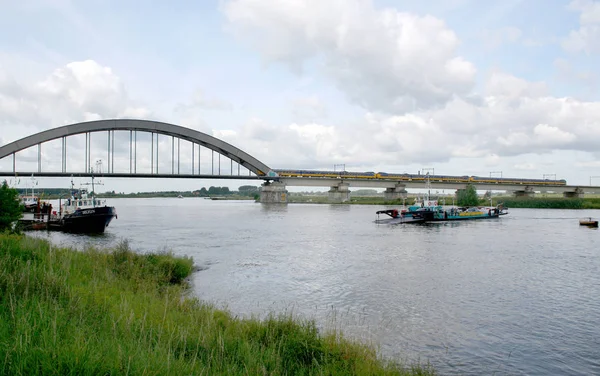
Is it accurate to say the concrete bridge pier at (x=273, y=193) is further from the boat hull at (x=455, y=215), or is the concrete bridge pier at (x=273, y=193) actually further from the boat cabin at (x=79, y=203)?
the boat cabin at (x=79, y=203)

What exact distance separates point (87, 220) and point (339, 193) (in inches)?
3115

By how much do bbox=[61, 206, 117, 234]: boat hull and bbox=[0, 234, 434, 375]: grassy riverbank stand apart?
1182 inches

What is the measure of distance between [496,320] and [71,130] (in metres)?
94.7

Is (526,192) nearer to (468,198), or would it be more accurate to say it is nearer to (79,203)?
(468,198)

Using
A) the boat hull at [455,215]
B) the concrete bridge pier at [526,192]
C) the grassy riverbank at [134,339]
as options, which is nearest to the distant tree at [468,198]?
the boat hull at [455,215]

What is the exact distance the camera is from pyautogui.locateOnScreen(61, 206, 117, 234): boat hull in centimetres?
3806

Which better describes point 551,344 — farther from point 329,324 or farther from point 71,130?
point 71,130

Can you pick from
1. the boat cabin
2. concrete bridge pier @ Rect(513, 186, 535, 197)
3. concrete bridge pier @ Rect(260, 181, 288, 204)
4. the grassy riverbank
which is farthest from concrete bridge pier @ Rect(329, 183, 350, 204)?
the grassy riverbank

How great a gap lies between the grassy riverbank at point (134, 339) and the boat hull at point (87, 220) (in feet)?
98.5

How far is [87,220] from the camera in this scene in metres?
38.1

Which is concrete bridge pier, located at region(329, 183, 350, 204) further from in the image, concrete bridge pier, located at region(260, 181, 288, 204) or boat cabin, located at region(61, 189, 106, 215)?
boat cabin, located at region(61, 189, 106, 215)

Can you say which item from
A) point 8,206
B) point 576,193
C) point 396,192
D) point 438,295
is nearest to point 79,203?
point 8,206

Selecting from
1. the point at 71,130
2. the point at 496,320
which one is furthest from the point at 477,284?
the point at 71,130

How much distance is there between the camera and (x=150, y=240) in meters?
31.5
